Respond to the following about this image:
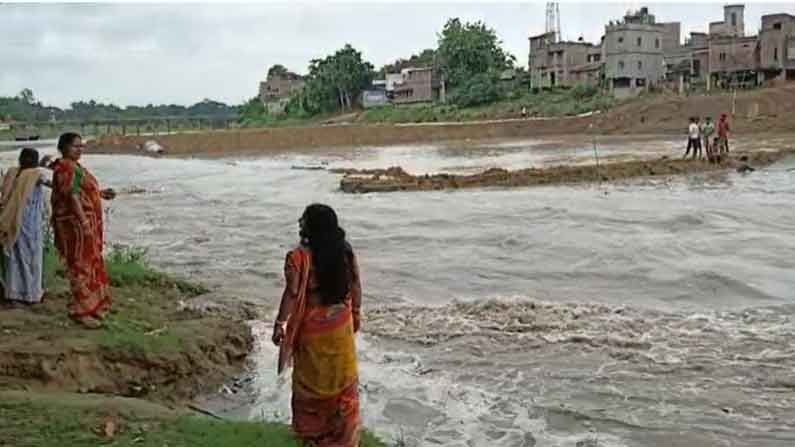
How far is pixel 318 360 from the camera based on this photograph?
4559mm

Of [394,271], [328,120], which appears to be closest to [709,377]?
[394,271]

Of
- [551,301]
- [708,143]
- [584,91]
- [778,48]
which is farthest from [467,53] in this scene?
[551,301]

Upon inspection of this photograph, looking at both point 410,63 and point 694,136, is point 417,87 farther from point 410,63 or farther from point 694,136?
point 694,136

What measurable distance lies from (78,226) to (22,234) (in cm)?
80

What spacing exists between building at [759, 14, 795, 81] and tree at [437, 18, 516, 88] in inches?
1076

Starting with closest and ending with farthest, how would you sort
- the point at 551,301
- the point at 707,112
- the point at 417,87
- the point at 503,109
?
the point at 551,301, the point at 707,112, the point at 503,109, the point at 417,87

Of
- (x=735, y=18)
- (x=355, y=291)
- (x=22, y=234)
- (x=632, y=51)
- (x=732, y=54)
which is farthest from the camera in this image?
(x=735, y=18)

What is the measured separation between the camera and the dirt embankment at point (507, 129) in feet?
173

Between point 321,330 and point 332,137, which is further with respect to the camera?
point 332,137

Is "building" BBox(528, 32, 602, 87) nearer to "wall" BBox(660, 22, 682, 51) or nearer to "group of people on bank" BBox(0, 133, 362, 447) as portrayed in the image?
"wall" BBox(660, 22, 682, 51)

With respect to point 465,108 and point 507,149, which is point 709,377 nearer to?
point 507,149

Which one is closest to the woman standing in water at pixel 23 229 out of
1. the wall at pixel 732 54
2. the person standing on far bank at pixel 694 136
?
the person standing on far bank at pixel 694 136

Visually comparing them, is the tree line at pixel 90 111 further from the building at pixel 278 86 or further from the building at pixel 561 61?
the building at pixel 561 61

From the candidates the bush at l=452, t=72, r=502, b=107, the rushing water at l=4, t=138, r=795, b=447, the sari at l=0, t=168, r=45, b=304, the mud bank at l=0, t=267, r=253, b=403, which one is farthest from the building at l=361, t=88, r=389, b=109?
the sari at l=0, t=168, r=45, b=304
